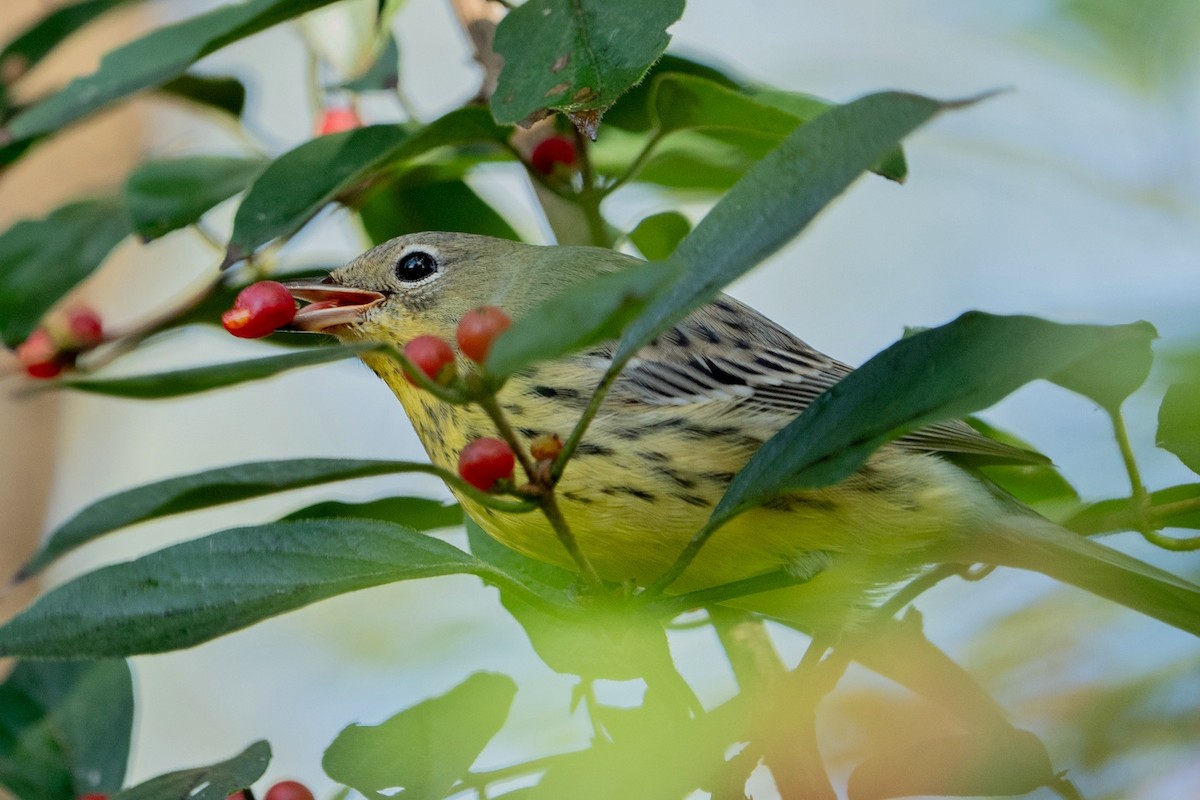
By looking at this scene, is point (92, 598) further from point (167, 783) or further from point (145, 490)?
point (167, 783)

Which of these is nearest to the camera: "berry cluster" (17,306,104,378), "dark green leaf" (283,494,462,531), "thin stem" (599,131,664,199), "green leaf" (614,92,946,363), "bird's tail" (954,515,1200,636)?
"green leaf" (614,92,946,363)

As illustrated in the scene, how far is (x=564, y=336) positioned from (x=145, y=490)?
458mm

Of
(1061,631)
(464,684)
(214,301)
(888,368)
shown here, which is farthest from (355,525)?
(214,301)

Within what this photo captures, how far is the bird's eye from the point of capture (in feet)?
7.97

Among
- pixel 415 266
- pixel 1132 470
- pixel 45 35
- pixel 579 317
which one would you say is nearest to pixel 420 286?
pixel 415 266

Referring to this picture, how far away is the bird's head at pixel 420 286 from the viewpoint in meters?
2.29

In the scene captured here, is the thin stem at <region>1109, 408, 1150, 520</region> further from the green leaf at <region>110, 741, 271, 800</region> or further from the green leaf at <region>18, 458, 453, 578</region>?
the green leaf at <region>110, 741, 271, 800</region>

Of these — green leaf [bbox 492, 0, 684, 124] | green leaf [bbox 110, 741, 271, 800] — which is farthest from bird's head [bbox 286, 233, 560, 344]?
green leaf [bbox 110, 741, 271, 800]

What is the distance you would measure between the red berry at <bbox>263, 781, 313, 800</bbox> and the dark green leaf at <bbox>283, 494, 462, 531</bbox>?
355 mm

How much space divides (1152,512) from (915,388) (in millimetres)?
463

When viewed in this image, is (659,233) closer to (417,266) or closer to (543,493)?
(417,266)

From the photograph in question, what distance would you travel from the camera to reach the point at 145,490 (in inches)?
46.3

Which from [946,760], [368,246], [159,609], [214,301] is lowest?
[946,760]

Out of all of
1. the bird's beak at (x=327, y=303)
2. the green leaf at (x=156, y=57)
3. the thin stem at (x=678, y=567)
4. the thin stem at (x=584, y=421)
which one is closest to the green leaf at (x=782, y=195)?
the thin stem at (x=584, y=421)
